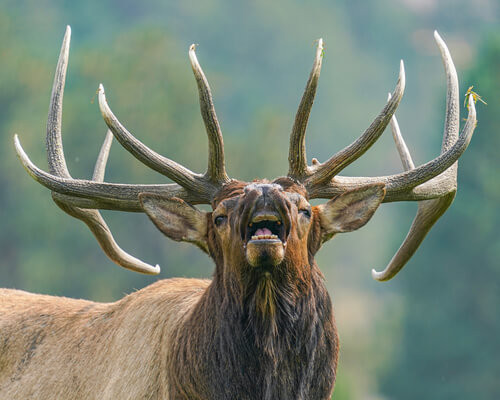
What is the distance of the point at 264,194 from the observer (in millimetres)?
5602

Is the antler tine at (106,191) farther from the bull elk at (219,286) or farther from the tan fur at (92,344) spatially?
the tan fur at (92,344)

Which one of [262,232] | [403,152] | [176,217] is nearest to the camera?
[262,232]

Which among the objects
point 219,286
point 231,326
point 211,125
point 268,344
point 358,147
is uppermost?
point 211,125

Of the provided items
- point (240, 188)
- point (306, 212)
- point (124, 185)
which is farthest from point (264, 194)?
point (124, 185)

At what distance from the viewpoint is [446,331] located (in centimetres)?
4197

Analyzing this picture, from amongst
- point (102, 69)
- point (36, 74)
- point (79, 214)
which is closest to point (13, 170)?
point (36, 74)

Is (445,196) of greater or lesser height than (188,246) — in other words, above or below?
below

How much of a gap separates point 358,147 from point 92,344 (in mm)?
2435

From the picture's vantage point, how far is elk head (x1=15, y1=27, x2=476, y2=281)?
5.66 m

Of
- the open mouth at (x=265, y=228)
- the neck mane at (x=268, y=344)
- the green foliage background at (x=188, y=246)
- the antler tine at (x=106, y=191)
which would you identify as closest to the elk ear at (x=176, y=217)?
the antler tine at (x=106, y=191)

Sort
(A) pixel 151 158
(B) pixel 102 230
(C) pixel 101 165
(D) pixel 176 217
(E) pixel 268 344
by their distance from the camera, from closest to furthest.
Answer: (E) pixel 268 344, (D) pixel 176 217, (A) pixel 151 158, (B) pixel 102 230, (C) pixel 101 165

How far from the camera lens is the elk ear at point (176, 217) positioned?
6359 mm

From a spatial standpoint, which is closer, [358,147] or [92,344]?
[358,147]

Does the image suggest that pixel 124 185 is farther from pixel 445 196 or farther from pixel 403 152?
pixel 445 196
